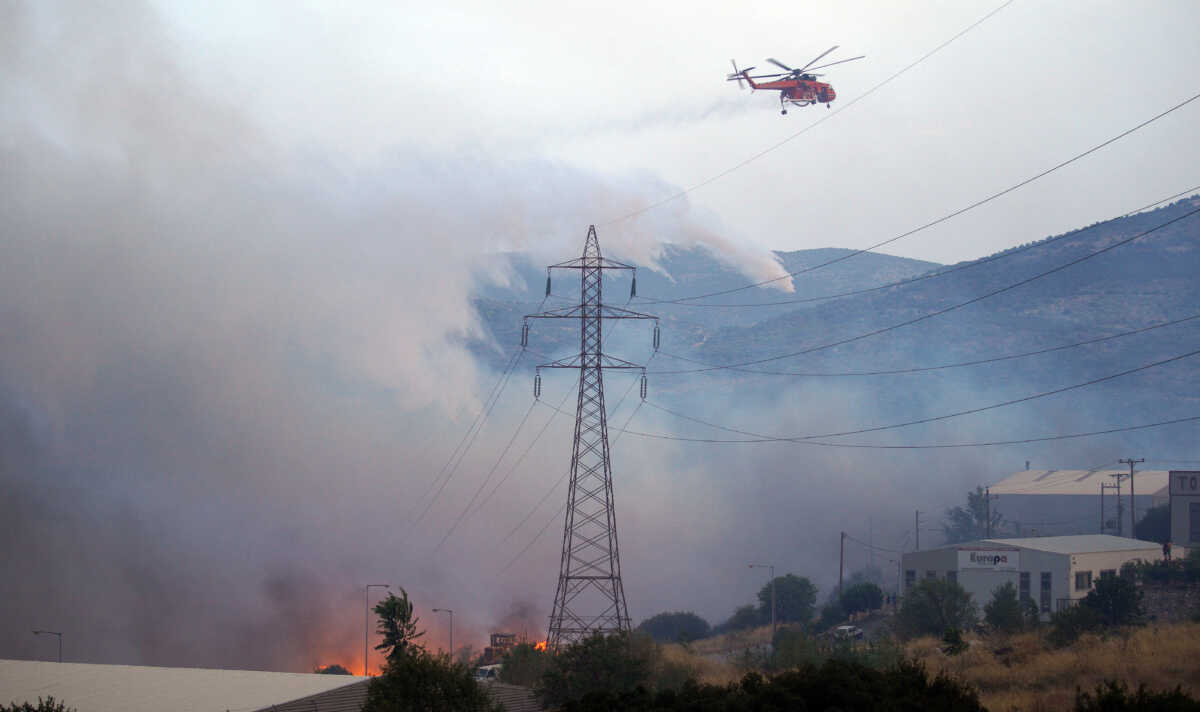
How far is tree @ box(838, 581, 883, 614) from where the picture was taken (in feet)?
365

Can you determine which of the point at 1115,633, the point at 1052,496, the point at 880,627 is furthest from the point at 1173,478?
the point at 1052,496

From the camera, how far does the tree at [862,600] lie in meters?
111

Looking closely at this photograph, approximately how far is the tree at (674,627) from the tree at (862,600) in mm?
17405

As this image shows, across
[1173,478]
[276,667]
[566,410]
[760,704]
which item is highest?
[566,410]

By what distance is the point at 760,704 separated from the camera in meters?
32.8

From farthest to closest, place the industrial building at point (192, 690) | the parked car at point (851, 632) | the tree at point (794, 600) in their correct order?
the tree at point (794, 600)
the parked car at point (851, 632)
the industrial building at point (192, 690)

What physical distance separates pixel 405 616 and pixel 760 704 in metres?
20.6

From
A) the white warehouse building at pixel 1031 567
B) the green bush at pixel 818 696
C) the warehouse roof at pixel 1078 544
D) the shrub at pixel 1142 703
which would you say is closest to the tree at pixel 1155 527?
the warehouse roof at pixel 1078 544

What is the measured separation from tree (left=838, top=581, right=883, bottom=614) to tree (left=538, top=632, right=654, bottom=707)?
57.0m

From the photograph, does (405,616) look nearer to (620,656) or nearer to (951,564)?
(620,656)

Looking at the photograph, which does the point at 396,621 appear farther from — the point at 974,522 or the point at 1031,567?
the point at 974,522

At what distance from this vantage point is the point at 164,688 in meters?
57.2

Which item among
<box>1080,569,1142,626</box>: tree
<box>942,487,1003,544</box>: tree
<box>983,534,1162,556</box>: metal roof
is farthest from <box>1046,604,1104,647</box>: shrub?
<box>942,487,1003,544</box>: tree

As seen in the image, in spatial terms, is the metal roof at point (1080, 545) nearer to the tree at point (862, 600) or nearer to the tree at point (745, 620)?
the tree at point (862, 600)
